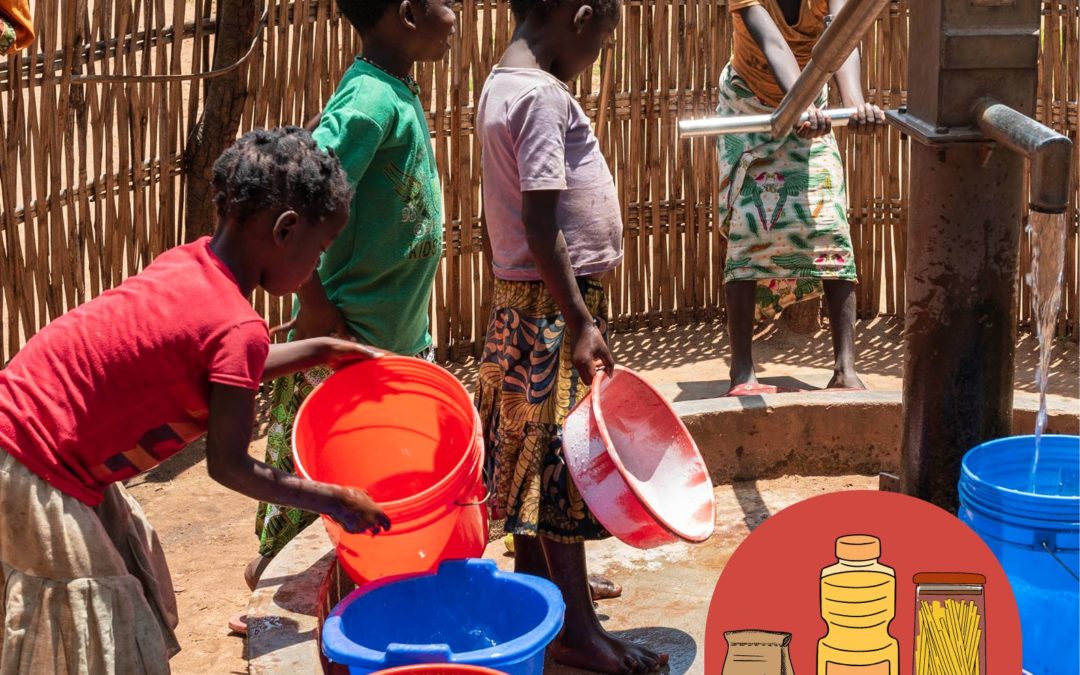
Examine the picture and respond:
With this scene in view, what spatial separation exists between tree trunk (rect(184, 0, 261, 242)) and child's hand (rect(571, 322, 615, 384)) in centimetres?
257

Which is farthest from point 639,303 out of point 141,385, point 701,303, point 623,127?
point 141,385

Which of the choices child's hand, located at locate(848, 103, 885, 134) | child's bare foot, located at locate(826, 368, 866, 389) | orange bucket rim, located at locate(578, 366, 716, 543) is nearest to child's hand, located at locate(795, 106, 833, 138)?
child's hand, located at locate(848, 103, 885, 134)

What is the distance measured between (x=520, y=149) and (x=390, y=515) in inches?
34.4

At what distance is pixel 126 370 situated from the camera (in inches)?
94.7

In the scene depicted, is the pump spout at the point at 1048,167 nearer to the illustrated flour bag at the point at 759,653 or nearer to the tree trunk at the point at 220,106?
the illustrated flour bag at the point at 759,653

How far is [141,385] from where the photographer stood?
2.42 m

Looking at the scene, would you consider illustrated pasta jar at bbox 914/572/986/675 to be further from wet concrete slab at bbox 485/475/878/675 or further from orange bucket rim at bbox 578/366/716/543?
wet concrete slab at bbox 485/475/878/675

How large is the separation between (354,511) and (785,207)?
10.00 feet

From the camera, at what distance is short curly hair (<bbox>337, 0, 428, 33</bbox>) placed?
334cm

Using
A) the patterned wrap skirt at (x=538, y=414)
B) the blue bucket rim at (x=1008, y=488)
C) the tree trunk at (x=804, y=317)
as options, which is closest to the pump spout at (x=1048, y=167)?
the blue bucket rim at (x=1008, y=488)

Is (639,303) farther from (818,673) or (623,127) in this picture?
(818,673)

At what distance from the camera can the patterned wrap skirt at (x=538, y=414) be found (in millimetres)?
3193

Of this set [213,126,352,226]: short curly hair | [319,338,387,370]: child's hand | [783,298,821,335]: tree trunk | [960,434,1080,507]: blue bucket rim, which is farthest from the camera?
[783,298,821,335]: tree trunk

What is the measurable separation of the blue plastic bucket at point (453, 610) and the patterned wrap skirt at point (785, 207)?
2673mm
